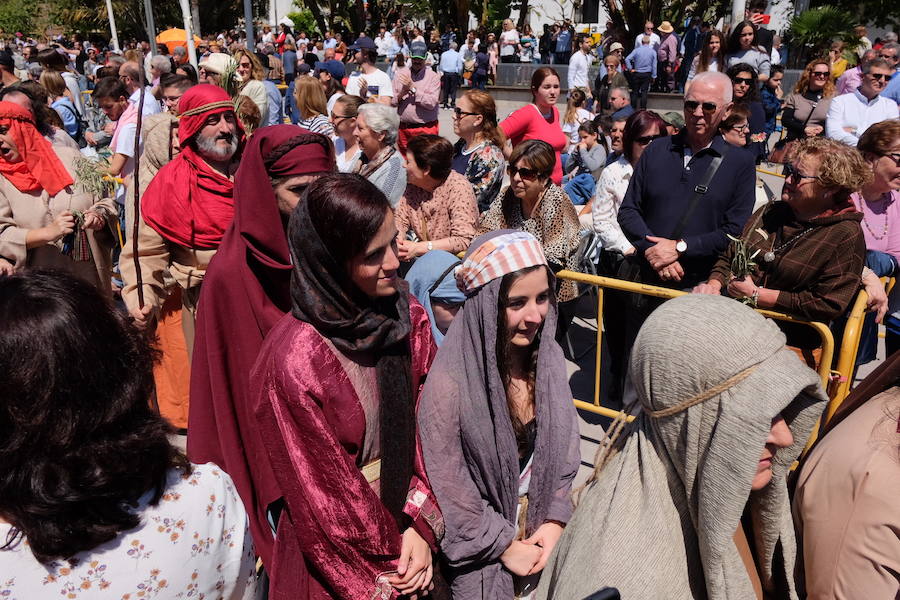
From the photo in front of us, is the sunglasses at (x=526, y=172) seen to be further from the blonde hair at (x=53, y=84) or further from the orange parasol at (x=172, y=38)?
the orange parasol at (x=172, y=38)

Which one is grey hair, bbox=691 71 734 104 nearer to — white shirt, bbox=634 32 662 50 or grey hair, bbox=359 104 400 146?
grey hair, bbox=359 104 400 146

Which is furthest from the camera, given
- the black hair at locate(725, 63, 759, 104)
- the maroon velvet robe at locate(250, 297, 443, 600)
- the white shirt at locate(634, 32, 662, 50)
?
the white shirt at locate(634, 32, 662, 50)

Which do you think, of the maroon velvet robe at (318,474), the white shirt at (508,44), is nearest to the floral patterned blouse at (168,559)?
the maroon velvet robe at (318,474)

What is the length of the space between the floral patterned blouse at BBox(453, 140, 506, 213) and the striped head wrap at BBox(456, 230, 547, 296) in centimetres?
313

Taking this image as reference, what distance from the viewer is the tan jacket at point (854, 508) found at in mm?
1537

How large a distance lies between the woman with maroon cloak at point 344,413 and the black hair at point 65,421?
69 centimetres

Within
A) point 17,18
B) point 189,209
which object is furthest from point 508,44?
point 17,18

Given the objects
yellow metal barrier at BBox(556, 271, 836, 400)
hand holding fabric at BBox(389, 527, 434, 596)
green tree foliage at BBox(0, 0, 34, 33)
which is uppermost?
green tree foliage at BBox(0, 0, 34, 33)

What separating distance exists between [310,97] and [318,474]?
18.9ft

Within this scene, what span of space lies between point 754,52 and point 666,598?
9.43 metres

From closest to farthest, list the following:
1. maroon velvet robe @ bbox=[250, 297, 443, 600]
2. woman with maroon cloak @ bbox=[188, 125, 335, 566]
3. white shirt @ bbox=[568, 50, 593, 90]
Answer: maroon velvet robe @ bbox=[250, 297, 443, 600]
woman with maroon cloak @ bbox=[188, 125, 335, 566]
white shirt @ bbox=[568, 50, 593, 90]

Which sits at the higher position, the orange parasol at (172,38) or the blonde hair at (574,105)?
the orange parasol at (172,38)

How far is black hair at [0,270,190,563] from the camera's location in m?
1.25

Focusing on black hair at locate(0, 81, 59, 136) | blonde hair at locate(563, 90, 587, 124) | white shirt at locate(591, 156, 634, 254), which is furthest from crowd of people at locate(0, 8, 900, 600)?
blonde hair at locate(563, 90, 587, 124)
